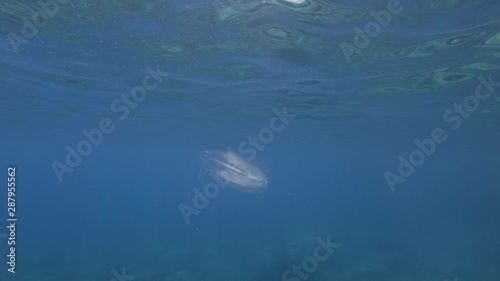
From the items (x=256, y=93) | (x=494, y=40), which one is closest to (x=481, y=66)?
(x=494, y=40)

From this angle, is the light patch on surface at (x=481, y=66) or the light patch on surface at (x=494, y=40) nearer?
the light patch on surface at (x=494, y=40)

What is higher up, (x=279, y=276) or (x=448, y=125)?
(x=448, y=125)

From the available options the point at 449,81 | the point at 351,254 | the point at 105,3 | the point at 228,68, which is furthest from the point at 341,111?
the point at 105,3

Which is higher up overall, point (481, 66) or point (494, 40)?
point (481, 66)

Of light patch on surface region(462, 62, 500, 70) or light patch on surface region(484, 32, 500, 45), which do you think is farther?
light patch on surface region(462, 62, 500, 70)

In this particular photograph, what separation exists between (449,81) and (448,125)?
14798 millimetres

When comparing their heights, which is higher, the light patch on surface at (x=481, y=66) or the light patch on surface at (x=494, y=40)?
the light patch on surface at (x=481, y=66)

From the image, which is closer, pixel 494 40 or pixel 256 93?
pixel 494 40

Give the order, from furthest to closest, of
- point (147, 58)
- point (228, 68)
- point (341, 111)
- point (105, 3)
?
point (341, 111) < point (228, 68) < point (147, 58) < point (105, 3)

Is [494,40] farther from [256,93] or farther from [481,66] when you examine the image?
[256,93]

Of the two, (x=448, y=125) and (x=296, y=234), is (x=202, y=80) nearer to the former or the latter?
(x=296, y=234)

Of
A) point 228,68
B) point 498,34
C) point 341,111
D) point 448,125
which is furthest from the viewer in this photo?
point 448,125

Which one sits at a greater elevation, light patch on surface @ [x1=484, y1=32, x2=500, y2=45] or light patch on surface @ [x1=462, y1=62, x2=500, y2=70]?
light patch on surface @ [x1=462, y1=62, x2=500, y2=70]

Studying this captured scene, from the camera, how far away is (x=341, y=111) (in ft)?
80.7
